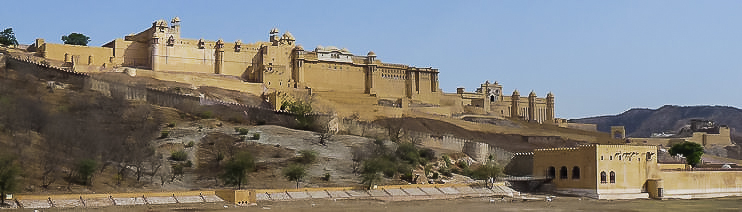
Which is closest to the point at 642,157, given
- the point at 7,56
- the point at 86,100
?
the point at 86,100

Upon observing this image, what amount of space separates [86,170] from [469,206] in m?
14.7

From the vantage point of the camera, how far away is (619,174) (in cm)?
4166

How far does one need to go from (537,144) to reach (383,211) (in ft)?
139

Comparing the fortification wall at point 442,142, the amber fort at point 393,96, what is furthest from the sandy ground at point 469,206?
the fortification wall at point 442,142

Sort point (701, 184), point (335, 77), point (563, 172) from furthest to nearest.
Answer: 1. point (335, 77)
2. point (701, 184)
3. point (563, 172)

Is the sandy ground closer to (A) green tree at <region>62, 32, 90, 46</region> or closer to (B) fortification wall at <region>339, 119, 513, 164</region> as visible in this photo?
(B) fortification wall at <region>339, 119, 513, 164</region>

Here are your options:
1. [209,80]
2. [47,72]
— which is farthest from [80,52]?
[47,72]

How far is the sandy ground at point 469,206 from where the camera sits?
99.8 ft

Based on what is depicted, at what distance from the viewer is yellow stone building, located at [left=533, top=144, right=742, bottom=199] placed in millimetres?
41000

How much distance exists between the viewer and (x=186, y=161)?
39.9m

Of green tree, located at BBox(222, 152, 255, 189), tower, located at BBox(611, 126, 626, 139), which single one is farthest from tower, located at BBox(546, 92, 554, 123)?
green tree, located at BBox(222, 152, 255, 189)

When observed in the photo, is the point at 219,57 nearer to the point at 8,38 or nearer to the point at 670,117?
the point at 8,38

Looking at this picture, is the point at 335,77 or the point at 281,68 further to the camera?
the point at 335,77

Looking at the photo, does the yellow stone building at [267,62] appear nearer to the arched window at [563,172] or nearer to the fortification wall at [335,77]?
the fortification wall at [335,77]
